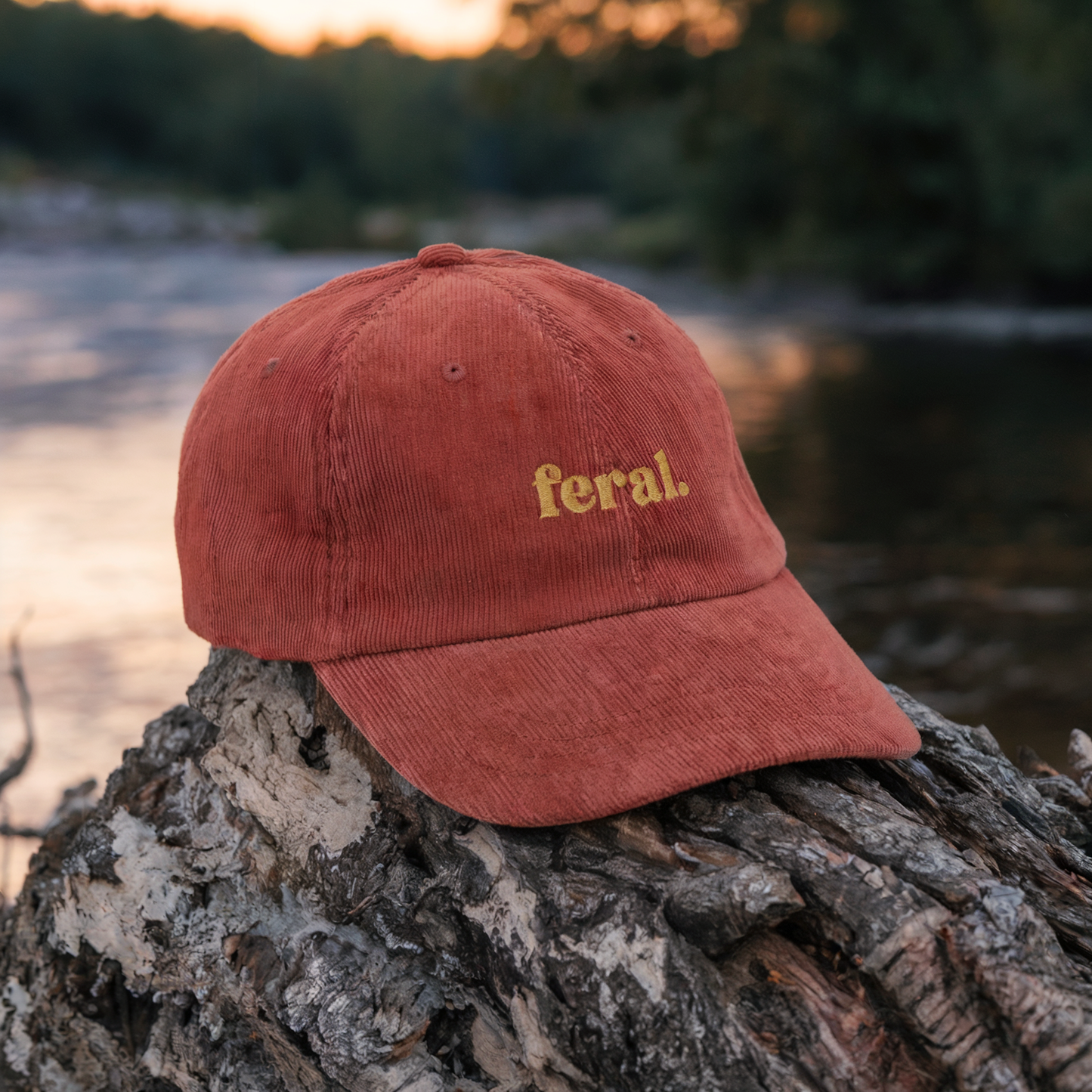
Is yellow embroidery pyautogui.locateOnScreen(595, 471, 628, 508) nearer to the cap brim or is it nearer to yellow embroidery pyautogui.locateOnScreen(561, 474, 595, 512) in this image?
yellow embroidery pyautogui.locateOnScreen(561, 474, 595, 512)

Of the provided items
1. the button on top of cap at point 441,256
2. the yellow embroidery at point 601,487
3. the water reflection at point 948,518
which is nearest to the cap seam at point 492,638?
the yellow embroidery at point 601,487

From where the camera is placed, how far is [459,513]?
1.19 m

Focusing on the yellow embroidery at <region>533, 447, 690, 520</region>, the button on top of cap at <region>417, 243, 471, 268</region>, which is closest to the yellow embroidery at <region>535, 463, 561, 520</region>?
the yellow embroidery at <region>533, 447, 690, 520</region>

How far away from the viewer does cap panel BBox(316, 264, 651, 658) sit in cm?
119

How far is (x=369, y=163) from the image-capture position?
47.0 meters

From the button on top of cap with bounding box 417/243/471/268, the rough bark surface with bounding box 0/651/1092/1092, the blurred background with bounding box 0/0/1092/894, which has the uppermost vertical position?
the button on top of cap with bounding box 417/243/471/268

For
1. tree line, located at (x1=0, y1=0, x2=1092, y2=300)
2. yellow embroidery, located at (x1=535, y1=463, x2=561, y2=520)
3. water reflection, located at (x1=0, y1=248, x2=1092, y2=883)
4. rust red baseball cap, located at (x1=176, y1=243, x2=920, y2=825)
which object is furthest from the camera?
tree line, located at (x1=0, y1=0, x2=1092, y2=300)

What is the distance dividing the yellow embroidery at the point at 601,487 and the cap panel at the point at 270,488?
0.79 ft

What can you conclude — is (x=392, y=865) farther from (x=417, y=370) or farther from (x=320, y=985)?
(x=417, y=370)

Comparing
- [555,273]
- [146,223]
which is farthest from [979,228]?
[146,223]

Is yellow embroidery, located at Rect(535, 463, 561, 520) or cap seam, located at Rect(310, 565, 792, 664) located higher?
yellow embroidery, located at Rect(535, 463, 561, 520)

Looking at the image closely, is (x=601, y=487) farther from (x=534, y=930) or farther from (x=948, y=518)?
(x=948, y=518)

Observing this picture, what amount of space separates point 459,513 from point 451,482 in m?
0.03

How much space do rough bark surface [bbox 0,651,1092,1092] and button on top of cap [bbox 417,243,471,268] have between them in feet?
1.80
